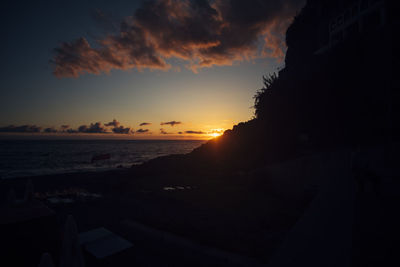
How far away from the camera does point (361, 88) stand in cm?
1150

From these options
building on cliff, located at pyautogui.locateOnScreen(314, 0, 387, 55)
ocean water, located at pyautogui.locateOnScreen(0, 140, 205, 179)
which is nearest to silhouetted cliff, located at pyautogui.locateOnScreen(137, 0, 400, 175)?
building on cliff, located at pyautogui.locateOnScreen(314, 0, 387, 55)

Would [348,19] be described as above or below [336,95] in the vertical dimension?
above

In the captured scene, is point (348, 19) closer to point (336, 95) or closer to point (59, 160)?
point (336, 95)

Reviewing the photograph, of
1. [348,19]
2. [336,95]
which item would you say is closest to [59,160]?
[336,95]

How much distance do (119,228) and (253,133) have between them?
44.3ft

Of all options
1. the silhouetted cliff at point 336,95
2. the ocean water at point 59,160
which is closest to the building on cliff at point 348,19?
the silhouetted cliff at point 336,95

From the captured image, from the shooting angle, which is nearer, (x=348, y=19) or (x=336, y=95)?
(x=336, y=95)

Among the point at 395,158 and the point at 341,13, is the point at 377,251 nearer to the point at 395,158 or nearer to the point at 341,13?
the point at 395,158

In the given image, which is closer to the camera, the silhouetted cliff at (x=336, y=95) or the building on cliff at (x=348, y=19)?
the silhouetted cliff at (x=336, y=95)

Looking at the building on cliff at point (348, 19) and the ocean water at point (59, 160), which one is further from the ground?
the building on cliff at point (348, 19)

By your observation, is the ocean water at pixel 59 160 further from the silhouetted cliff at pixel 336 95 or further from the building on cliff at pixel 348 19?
the building on cliff at pixel 348 19

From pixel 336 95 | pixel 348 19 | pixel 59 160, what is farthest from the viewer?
pixel 59 160

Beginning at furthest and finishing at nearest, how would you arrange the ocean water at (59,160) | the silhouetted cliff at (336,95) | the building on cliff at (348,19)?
the ocean water at (59,160) → the building on cliff at (348,19) → the silhouetted cliff at (336,95)

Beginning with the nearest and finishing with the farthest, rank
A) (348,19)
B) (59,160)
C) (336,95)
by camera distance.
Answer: (336,95) → (348,19) → (59,160)
